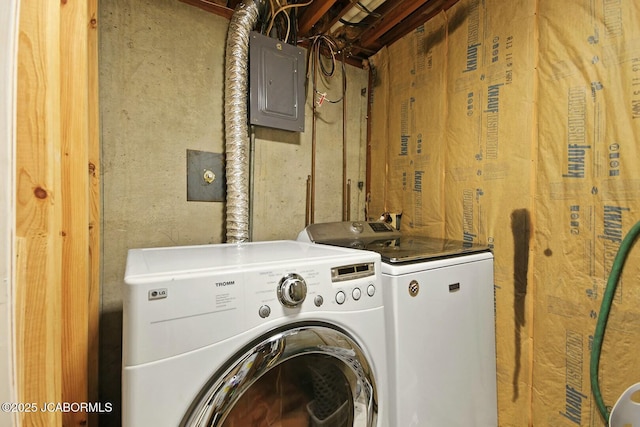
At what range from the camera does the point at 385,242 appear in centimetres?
141

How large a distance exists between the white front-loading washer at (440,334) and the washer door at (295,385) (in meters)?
0.17

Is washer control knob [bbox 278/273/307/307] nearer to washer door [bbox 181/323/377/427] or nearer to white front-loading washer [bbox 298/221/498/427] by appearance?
washer door [bbox 181/323/377/427]

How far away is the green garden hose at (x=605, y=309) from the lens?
97cm

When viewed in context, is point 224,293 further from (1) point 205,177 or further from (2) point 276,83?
(2) point 276,83

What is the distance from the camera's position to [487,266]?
4.14 feet

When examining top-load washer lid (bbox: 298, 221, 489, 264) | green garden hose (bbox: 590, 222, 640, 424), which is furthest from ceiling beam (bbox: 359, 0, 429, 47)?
green garden hose (bbox: 590, 222, 640, 424)

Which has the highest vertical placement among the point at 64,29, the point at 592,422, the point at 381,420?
the point at 64,29

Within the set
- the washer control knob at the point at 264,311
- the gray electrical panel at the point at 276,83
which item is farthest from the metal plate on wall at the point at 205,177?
the washer control knob at the point at 264,311

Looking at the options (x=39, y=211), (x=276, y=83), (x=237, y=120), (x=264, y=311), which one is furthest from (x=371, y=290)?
(x=276, y=83)

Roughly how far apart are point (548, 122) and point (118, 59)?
6.09ft

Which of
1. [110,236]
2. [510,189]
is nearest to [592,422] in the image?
[510,189]

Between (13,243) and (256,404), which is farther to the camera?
(256,404)

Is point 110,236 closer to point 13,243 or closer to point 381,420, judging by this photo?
point 13,243

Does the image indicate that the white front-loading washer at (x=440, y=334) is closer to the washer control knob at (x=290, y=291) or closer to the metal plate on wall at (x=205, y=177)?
the washer control knob at (x=290, y=291)
